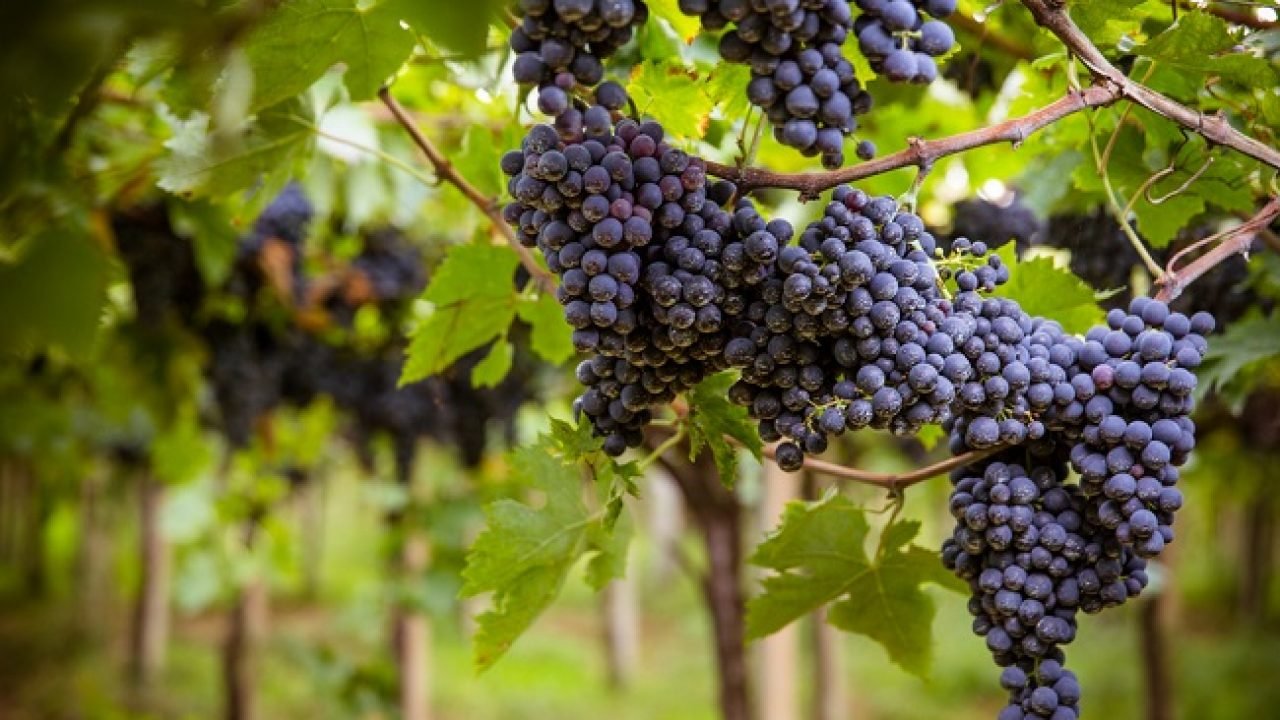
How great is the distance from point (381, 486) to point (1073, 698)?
3704 mm

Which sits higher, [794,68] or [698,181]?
[794,68]

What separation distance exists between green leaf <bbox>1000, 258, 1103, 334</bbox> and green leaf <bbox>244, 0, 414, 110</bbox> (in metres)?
0.76

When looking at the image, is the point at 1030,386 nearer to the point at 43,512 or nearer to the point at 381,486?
the point at 381,486

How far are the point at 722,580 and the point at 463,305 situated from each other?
161 centimetres

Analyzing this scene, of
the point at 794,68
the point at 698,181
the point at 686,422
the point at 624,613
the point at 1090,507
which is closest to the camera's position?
the point at 794,68

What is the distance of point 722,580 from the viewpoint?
2.96 metres

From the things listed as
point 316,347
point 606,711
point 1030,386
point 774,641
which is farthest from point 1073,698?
point 606,711

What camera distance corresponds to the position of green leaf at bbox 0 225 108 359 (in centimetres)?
55

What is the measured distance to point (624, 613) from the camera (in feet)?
32.6

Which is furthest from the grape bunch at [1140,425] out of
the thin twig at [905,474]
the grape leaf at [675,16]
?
the grape leaf at [675,16]

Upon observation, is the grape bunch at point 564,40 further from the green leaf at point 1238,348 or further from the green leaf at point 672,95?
the green leaf at point 1238,348

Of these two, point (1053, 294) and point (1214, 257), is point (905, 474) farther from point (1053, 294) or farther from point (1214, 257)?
point (1214, 257)

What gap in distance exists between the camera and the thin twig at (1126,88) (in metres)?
0.98

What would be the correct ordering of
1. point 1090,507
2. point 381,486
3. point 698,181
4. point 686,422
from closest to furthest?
point 698,181, point 1090,507, point 686,422, point 381,486
